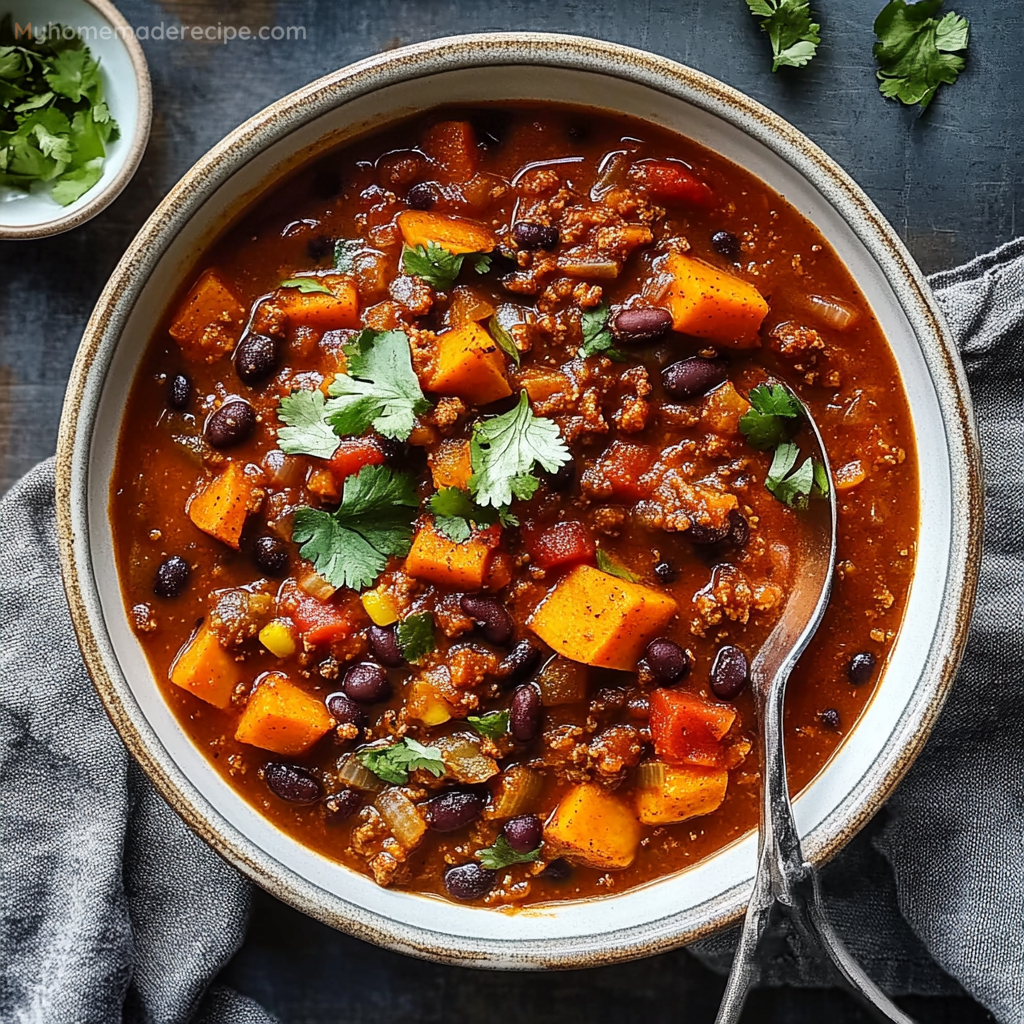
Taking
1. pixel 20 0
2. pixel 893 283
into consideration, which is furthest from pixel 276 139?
pixel 893 283

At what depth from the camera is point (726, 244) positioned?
3496 mm

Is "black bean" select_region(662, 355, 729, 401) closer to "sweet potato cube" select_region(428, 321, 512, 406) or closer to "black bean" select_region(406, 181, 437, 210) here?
"sweet potato cube" select_region(428, 321, 512, 406)

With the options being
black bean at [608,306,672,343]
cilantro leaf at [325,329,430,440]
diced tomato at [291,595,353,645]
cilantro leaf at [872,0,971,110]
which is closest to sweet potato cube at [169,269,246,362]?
cilantro leaf at [325,329,430,440]

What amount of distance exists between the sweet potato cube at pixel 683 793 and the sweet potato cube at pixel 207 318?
1.96 metres

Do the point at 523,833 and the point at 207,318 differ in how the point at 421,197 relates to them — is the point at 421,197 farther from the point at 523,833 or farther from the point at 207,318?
the point at 523,833

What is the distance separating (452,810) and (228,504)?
120cm

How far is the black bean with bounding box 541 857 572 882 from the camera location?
368 cm

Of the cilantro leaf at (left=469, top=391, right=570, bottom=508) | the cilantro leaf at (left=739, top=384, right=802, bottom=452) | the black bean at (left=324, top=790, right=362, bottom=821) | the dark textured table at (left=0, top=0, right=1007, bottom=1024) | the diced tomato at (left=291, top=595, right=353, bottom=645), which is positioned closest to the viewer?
the cilantro leaf at (left=469, top=391, right=570, bottom=508)

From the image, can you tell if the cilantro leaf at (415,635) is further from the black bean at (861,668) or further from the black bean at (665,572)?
the black bean at (861,668)

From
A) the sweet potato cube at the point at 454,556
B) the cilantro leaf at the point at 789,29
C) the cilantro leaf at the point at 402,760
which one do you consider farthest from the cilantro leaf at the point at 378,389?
the cilantro leaf at the point at 789,29

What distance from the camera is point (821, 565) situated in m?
3.52

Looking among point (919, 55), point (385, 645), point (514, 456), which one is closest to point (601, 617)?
point (514, 456)

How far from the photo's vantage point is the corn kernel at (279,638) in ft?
11.7

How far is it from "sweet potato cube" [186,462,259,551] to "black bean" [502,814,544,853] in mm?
1254
